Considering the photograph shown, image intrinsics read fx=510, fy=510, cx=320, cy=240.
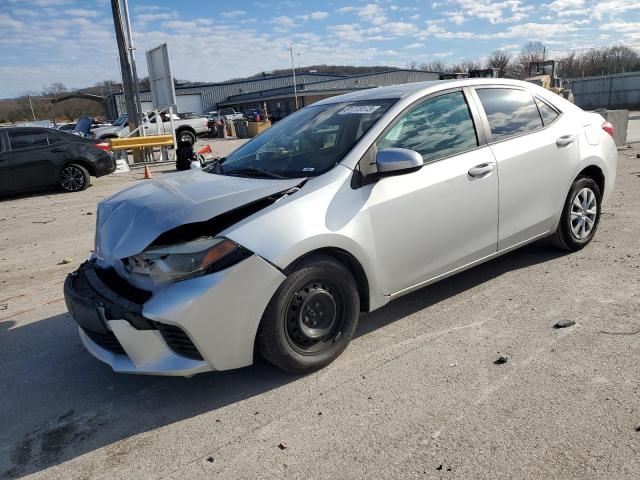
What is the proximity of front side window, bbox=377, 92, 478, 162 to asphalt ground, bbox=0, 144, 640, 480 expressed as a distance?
1.24 meters

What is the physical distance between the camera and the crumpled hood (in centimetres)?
290

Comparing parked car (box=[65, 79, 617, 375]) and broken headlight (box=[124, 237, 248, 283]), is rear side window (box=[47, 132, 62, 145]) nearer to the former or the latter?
parked car (box=[65, 79, 617, 375])

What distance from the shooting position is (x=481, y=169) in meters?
3.81

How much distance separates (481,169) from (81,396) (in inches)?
124

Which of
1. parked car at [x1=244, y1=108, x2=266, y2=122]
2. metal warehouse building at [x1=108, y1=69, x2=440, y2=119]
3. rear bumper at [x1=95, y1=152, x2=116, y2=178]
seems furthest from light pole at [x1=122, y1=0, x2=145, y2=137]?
metal warehouse building at [x1=108, y1=69, x2=440, y2=119]

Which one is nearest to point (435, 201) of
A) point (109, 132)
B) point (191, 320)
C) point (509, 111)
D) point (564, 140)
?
point (509, 111)

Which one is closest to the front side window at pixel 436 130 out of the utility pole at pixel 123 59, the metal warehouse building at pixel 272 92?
the utility pole at pixel 123 59

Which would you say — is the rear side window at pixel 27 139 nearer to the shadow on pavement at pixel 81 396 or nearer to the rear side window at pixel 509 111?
the shadow on pavement at pixel 81 396

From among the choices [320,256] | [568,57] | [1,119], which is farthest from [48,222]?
[1,119]

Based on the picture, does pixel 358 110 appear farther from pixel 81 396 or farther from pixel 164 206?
pixel 81 396

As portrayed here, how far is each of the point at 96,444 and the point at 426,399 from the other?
5.87 feet

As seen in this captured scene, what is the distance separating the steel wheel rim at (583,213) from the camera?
15.6ft

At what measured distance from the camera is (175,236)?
9.50ft

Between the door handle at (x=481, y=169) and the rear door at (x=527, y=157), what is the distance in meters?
0.11
